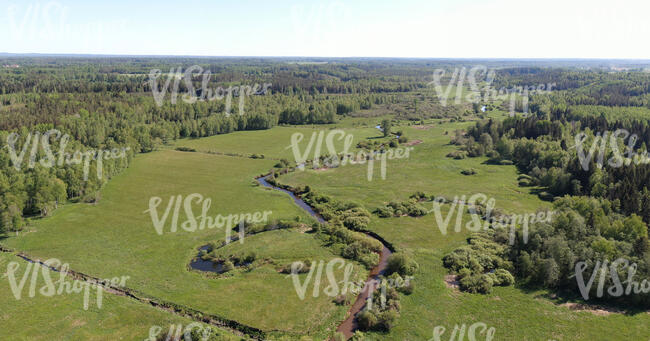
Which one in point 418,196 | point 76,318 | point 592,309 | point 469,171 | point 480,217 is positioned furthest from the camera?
point 469,171

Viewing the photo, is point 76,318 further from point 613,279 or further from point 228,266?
point 613,279

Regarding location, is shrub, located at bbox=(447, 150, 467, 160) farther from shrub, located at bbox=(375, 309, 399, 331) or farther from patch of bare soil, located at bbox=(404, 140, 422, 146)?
shrub, located at bbox=(375, 309, 399, 331)

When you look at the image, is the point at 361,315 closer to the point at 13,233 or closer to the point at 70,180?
the point at 13,233

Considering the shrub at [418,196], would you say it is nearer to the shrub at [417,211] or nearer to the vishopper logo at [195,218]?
the shrub at [417,211]

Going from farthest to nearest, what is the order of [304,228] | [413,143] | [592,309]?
[413,143] → [304,228] → [592,309]

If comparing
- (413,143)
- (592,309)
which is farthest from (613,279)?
(413,143)

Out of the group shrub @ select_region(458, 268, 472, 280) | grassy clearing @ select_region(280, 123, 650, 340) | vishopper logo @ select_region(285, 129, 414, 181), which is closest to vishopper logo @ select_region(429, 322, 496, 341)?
grassy clearing @ select_region(280, 123, 650, 340)

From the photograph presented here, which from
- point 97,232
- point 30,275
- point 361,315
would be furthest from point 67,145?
point 361,315
